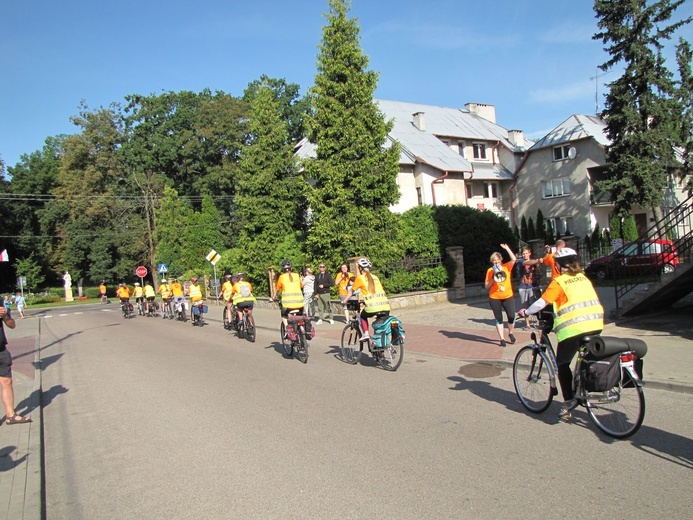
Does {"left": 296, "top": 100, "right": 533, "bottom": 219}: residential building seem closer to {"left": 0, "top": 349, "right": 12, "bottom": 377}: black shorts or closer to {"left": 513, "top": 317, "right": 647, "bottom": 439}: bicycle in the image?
{"left": 513, "top": 317, "right": 647, "bottom": 439}: bicycle

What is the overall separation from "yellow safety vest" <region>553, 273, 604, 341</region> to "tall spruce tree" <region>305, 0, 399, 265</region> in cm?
1377

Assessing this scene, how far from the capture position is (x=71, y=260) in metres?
61.8

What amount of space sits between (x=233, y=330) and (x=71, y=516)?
45.5ft

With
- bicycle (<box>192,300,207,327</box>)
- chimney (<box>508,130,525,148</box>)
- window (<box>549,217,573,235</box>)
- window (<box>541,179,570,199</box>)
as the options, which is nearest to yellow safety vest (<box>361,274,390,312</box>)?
bicycle (<box>192,300,207,327</box>)

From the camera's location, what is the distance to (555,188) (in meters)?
43.8

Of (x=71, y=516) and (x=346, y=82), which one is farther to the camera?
(x=346, y=82)

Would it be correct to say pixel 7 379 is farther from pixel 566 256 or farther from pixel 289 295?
pixel 566 256

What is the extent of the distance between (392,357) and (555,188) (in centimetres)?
3867

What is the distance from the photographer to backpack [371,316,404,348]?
29.6 ft

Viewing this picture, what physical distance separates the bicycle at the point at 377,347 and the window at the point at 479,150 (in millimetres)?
39996

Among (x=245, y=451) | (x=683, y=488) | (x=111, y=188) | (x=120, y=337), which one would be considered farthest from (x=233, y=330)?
(x=111, y=188)

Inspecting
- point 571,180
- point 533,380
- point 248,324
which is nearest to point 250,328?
point 248,324

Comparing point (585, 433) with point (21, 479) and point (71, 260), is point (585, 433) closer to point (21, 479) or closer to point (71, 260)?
point (21, 479)

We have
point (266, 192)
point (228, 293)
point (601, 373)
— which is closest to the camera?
point (601, 373)
